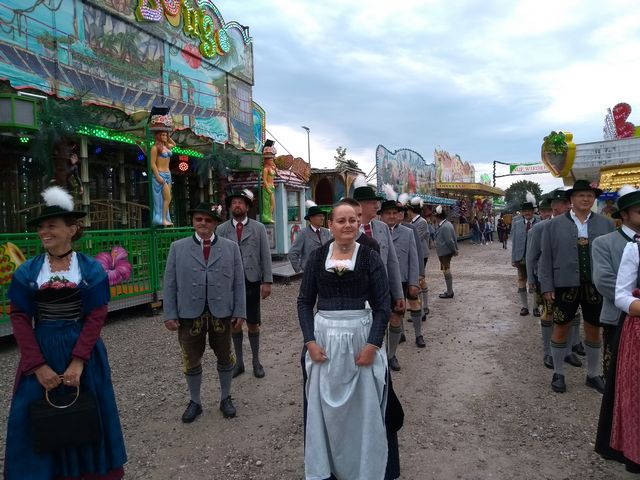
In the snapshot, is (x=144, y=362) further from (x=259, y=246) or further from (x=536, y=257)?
(x=536, y=257)

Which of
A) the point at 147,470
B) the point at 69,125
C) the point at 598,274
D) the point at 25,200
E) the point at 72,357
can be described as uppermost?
the point at 69,125

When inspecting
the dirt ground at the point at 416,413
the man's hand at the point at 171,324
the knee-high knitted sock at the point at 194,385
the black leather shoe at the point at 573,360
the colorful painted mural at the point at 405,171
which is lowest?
the dirt ground at the point at 416,413

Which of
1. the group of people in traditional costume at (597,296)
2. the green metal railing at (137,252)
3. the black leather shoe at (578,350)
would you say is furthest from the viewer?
the green metal railing at (137,252)

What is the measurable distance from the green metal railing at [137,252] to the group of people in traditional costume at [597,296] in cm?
627

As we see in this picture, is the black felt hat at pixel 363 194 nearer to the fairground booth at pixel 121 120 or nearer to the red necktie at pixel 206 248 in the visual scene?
the red necktie at pixel 206 248

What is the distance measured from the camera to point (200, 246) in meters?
3.96

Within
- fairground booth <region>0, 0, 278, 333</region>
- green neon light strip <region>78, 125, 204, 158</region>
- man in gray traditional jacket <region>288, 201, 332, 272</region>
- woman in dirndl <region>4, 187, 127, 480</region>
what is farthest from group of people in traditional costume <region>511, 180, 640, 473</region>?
green neon light strip <region>78, 125, 204, 158</region>

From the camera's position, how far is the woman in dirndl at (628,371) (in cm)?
259

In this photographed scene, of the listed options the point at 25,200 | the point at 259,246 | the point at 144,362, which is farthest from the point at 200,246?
the point at 25,200

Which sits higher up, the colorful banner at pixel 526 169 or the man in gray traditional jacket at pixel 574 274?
the colorful banner at pixel 526 169

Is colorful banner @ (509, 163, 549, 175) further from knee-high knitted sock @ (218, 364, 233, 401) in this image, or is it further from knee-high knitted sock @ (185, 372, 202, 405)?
knee-high knitted sock @ (185, 372, 202, 405)

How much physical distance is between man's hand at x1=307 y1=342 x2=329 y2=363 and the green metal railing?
5.59 m

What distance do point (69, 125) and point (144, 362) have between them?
15.3ft

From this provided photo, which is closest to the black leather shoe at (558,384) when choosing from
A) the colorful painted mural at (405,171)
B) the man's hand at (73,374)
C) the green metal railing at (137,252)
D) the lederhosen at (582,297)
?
the lederhosen at (582,297)
